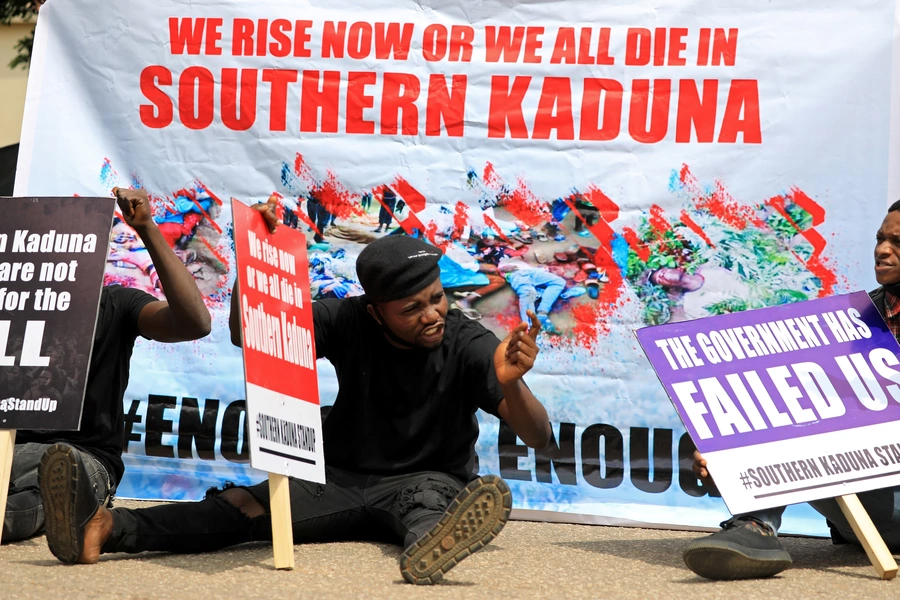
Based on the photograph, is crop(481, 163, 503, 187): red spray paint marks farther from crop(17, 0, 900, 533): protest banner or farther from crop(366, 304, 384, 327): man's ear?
crop(366, 304, 384, 327): man's ear

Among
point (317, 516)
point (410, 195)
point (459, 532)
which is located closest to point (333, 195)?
point (410, 195)

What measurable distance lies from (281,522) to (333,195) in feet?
6.00

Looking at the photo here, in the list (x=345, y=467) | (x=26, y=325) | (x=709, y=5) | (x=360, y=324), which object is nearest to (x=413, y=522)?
(x=345, y=467)

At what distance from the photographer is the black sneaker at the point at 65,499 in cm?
278

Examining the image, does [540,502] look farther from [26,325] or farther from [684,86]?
[26,325]

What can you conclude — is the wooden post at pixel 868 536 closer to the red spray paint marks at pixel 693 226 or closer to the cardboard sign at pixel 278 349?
the red spray paint marks at pixel 693 226

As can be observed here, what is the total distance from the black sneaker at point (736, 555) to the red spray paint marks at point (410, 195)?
77.2 inches

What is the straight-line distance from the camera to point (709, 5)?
4.26m

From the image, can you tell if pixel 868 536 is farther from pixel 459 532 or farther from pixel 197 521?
pixel 197 521

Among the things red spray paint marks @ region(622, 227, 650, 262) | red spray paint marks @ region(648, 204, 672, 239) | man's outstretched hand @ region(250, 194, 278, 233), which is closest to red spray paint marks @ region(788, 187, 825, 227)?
red spray paint marks @ region(648, 204, 672, 239)

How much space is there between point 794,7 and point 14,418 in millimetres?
3163

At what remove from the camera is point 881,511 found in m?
3.26

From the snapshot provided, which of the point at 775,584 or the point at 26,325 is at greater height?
the point at 26,325

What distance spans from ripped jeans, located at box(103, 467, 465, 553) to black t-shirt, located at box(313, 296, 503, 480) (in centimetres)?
6
